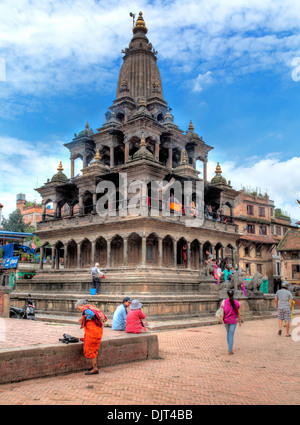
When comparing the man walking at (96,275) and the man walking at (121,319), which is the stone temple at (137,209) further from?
the man walking at (121,319)

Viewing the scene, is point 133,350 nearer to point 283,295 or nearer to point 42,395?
point 42,395

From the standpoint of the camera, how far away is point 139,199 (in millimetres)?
30719

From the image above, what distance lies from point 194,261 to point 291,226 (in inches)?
1248

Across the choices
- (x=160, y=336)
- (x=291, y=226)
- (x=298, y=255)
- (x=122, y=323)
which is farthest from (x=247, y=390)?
(x=291, y=226)

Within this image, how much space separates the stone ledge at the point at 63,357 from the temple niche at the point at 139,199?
1535 centimetres

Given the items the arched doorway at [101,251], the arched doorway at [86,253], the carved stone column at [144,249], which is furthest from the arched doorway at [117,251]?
the carved stone column at [144,249]

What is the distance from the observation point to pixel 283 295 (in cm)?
1473

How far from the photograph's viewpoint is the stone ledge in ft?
23.0

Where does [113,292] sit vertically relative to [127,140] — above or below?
below

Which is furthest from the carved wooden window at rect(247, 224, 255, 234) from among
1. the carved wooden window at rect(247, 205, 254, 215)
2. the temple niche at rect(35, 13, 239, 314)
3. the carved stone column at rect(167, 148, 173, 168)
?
the carved stone column at rect(167, 148, 173, 168)

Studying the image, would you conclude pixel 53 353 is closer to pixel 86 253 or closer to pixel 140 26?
pixel 86 253

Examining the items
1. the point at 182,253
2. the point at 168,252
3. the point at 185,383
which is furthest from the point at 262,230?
the point at 185,383

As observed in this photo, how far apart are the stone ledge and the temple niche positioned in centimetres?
1535

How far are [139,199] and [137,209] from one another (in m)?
1.22
